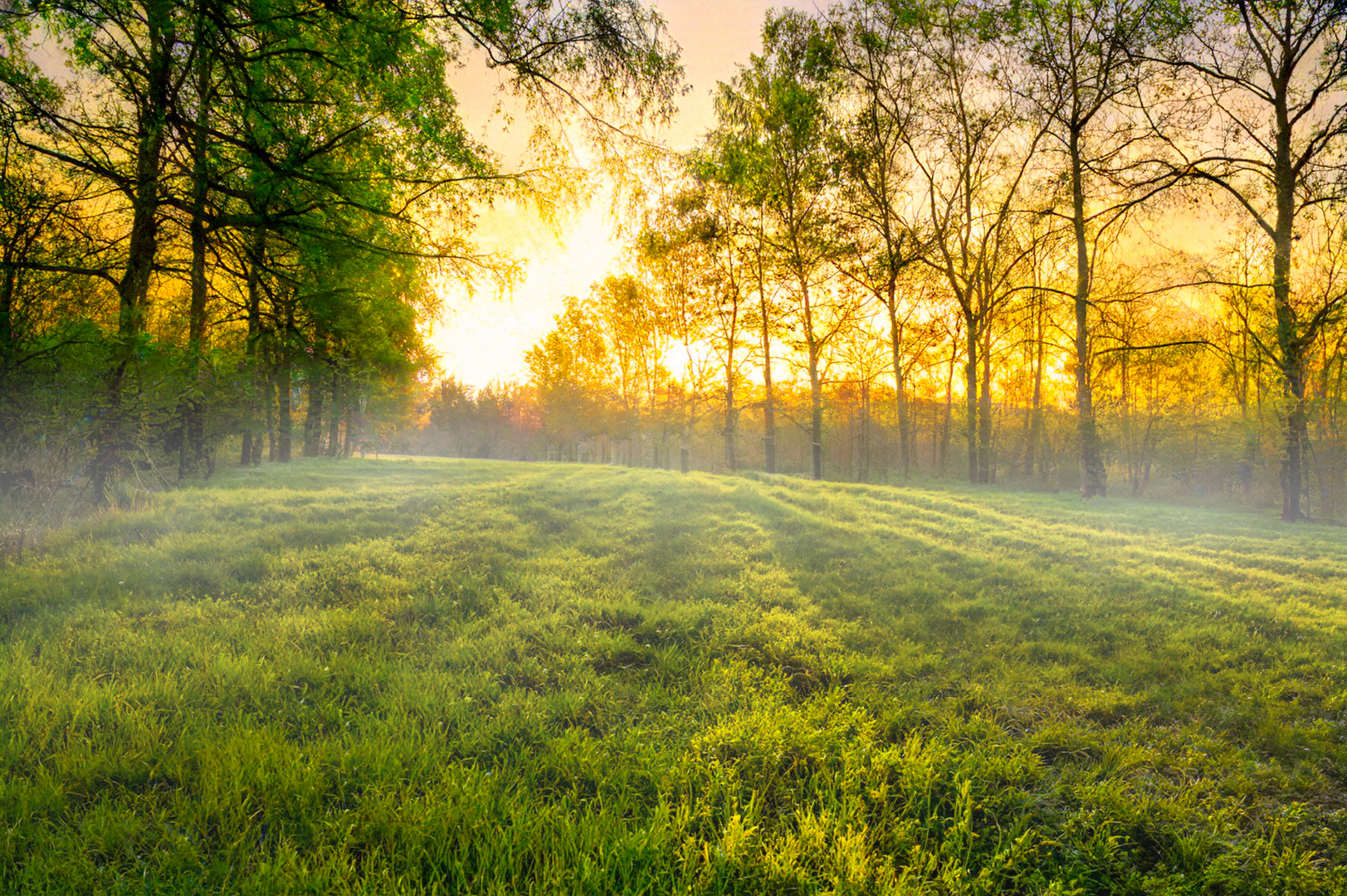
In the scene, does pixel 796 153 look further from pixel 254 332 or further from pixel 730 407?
pixel 254 332

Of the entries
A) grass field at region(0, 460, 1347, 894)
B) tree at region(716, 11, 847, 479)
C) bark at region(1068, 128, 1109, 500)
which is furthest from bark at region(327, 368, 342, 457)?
bark at region(1068, 128, 1109, 500)

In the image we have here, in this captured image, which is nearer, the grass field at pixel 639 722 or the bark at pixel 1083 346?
the grass field at pixel 639 722

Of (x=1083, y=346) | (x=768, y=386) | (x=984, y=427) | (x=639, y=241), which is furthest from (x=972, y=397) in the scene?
(x=639, y=241)

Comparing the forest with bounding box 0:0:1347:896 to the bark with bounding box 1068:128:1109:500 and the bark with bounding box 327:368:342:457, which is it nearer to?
the bark with bounding box 1068:128:1109:500

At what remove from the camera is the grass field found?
253 cm

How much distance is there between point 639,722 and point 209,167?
9569 mm

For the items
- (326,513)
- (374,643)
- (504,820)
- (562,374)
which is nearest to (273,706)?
(374,643)

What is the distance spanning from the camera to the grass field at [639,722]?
2.53m

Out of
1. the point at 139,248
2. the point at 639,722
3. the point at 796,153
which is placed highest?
the point at 796,153

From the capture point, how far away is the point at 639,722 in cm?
385

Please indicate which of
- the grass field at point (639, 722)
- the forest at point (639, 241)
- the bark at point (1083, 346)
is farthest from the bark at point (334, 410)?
the bark at point (1083, 346)

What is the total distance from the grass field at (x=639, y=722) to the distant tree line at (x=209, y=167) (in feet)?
6.96

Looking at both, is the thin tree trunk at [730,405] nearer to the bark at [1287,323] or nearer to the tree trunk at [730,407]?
the tree trunk at [730,407]

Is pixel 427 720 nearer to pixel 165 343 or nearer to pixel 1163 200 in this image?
pixel 165 343
